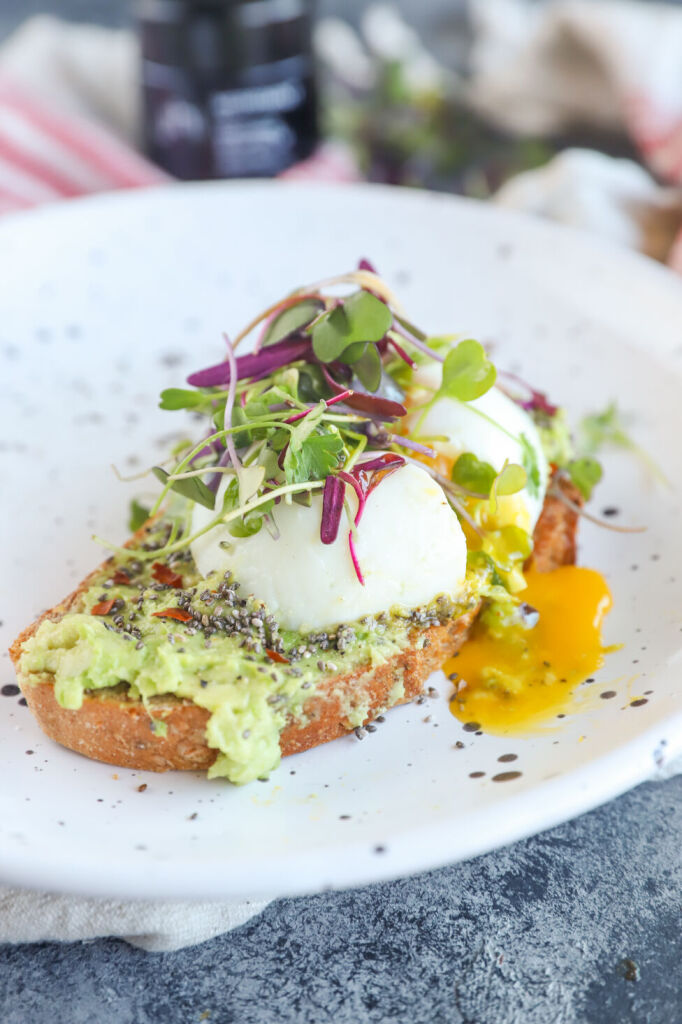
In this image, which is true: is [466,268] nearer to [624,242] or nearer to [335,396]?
[624,242]

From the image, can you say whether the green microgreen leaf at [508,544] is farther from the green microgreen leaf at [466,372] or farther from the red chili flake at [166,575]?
the red chili flake at [166,575]

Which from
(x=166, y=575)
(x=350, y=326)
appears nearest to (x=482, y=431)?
(x=350, y=326)

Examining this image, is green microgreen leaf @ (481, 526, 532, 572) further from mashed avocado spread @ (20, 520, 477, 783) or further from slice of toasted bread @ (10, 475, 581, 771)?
slice of toasted bread @ (10, 475, 581, 771)

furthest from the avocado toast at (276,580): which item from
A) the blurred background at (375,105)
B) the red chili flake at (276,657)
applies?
the blurred background at (375,105)

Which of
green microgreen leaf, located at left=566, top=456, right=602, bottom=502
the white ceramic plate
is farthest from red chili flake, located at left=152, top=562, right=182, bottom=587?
green microgreen leaf, located at left=566, top=456, right=602, bottom=502

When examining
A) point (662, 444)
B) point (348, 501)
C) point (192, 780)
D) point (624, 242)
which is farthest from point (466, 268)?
point (192, 780)

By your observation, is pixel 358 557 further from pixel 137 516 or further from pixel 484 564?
pixel 137 516

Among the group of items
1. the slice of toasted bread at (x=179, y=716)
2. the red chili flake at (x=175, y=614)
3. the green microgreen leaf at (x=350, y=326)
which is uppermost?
the green microgreen leaf at (x=350, y=326)
